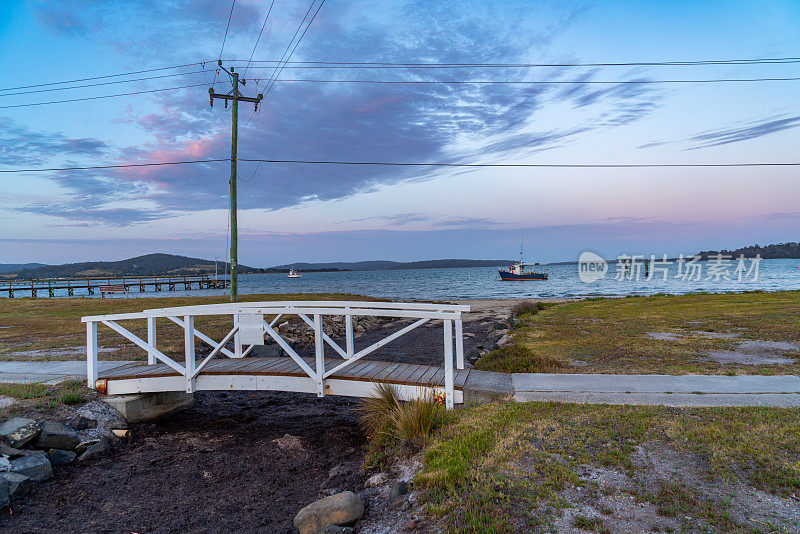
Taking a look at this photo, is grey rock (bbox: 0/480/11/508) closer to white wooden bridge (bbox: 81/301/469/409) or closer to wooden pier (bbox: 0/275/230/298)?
white wooden bridge (bbox: 81/301/469/409)

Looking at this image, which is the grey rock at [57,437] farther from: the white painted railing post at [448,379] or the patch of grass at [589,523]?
the patch of grass at [589,523]

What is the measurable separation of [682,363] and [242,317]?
814cm

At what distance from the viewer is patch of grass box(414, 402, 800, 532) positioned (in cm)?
394

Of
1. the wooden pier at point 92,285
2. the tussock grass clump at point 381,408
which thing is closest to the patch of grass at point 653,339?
the tussock grass clump at point 381,408

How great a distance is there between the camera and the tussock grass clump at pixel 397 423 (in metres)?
5.80

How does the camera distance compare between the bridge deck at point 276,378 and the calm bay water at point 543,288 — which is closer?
the bridge deck at point 276,378

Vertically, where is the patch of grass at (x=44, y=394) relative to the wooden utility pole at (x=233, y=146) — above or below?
below

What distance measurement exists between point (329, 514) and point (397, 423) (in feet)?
5.53

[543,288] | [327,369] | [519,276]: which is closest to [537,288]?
[543,288]

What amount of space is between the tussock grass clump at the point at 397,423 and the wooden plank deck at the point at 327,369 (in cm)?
35

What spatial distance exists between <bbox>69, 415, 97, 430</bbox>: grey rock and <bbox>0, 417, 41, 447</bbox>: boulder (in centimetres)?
56

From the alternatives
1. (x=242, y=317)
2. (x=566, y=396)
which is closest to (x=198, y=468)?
(x=242, y=317)

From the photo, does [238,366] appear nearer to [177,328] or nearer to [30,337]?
[177,328]

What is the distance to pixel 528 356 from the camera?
9891 mm
